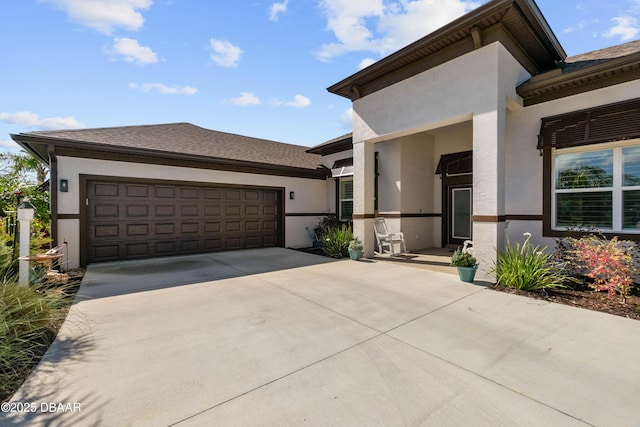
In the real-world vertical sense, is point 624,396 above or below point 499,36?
below

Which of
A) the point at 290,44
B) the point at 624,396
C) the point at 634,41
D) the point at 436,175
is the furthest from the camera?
the point at 436,175

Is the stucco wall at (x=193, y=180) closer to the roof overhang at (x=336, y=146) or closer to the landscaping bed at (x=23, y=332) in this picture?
the roof overhang at (x=336, y=146)

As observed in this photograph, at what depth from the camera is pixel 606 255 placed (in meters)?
4.54

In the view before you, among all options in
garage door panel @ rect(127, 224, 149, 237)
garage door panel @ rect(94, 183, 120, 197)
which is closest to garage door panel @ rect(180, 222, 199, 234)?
garage door panel @ rect(127, 224, 149, 237)

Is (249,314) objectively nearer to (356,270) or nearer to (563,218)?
(356,270)

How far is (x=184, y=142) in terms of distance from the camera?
9.85 metres

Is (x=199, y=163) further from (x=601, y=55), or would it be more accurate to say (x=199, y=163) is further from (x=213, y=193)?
(x=601, y=55)

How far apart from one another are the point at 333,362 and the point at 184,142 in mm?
9531

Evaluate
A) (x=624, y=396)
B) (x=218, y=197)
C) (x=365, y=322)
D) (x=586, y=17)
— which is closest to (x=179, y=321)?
(x=365, y=322)

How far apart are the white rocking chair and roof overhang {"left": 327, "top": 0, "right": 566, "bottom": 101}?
172 inches

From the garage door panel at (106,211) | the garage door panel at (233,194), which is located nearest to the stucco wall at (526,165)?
the garage door panel at (233,194)

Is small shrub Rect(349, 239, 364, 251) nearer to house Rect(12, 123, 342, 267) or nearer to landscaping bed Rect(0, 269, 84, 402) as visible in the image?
house Rect(12, 123, 342, 267)

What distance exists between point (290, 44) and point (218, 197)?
5.50 meters

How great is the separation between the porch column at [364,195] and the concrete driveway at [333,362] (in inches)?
139
